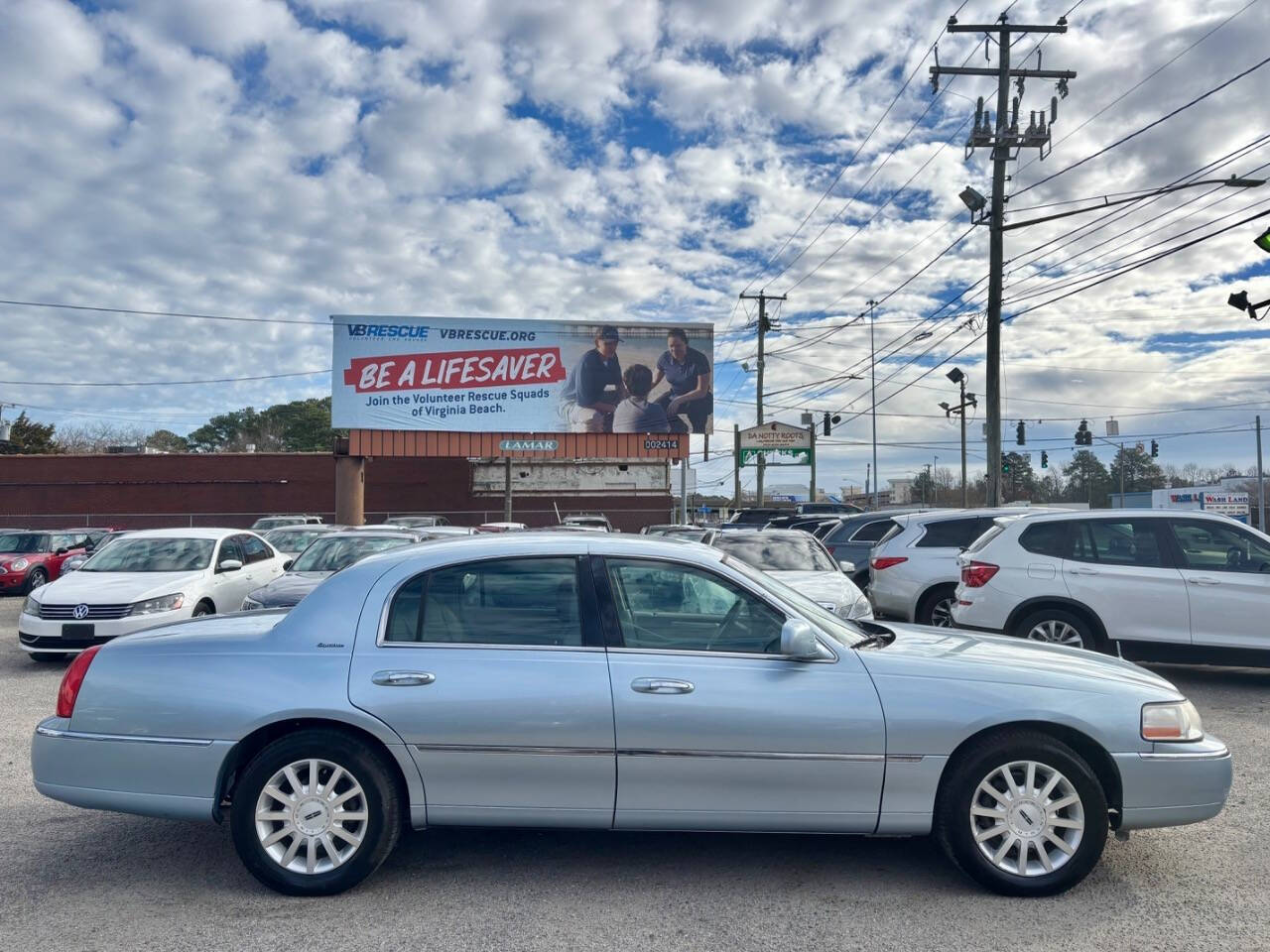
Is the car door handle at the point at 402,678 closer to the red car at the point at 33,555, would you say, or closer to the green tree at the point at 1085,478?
the red car at the point at 33,555

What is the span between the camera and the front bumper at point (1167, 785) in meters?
4.25

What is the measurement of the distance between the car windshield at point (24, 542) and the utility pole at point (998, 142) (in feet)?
67.6

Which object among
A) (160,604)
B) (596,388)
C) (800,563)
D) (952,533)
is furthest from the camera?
(596,388)

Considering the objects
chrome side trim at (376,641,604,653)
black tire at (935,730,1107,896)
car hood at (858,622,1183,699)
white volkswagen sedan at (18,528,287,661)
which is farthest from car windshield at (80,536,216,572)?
black tire at (935,730,1107,896)

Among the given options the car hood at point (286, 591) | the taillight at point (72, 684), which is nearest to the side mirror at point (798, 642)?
the taillight at point (72, 684)

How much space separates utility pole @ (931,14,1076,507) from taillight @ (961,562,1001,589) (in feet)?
38.5

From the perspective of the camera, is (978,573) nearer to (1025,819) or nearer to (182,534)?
(1025,819)

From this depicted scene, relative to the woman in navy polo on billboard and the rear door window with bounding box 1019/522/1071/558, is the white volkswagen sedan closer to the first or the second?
the rear door window with bounding box 1019/522/1071/558

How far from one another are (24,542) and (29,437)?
43.4 m

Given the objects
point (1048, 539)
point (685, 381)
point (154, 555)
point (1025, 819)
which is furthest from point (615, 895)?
point (685, 381)

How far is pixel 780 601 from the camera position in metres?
4.46

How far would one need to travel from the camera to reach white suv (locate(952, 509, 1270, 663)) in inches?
342

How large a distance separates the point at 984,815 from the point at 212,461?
39.6 meters

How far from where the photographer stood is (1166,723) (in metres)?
4.31
